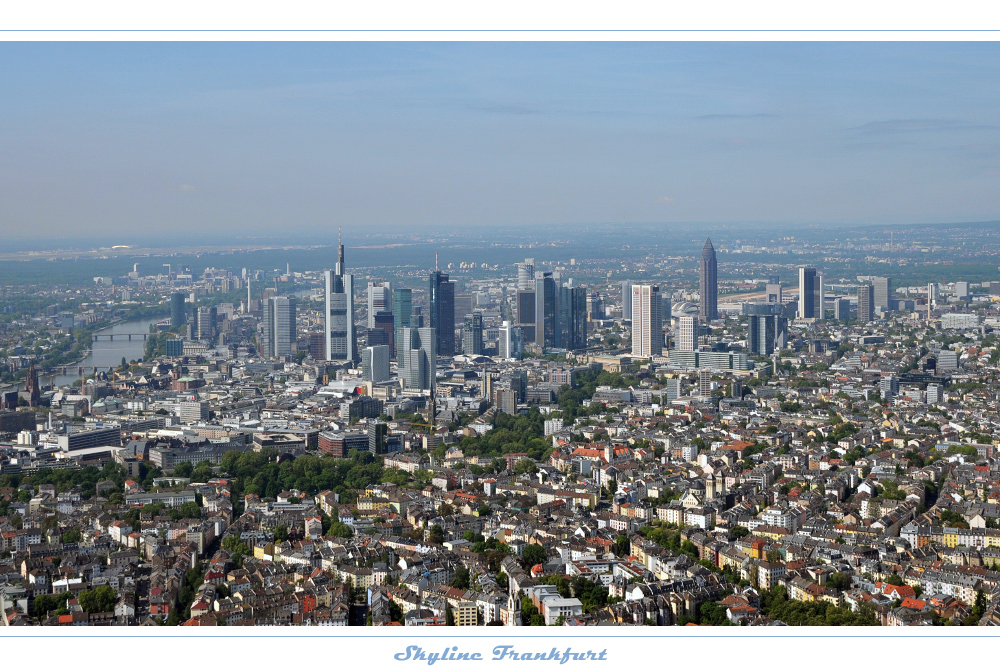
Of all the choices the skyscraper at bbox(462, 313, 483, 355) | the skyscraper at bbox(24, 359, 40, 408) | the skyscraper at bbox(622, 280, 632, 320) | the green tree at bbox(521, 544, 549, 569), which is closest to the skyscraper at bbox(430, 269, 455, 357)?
the skyscraper at bbox(462, 313, 483, 355)

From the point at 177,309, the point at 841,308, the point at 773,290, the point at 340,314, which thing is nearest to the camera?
the point at 340,314

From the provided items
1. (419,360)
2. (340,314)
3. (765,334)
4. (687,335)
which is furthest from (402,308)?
(765,334)

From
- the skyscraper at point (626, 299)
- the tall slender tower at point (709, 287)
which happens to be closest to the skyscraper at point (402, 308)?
the skyscraper at point (626, 299)

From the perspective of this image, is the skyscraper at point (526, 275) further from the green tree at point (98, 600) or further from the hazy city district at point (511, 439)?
the green tree at point (98, 600)

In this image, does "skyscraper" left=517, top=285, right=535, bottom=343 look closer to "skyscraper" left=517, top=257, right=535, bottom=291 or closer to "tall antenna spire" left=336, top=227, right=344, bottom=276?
"skyscraper" left=517, top=257, right=535, bottom=291

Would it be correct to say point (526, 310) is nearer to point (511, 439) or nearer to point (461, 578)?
point (511, 439)

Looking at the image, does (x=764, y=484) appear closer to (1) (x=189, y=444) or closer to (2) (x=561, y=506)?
(2) (x=561, y=506)

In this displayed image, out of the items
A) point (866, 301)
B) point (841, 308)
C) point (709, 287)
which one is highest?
point (709, 287)
